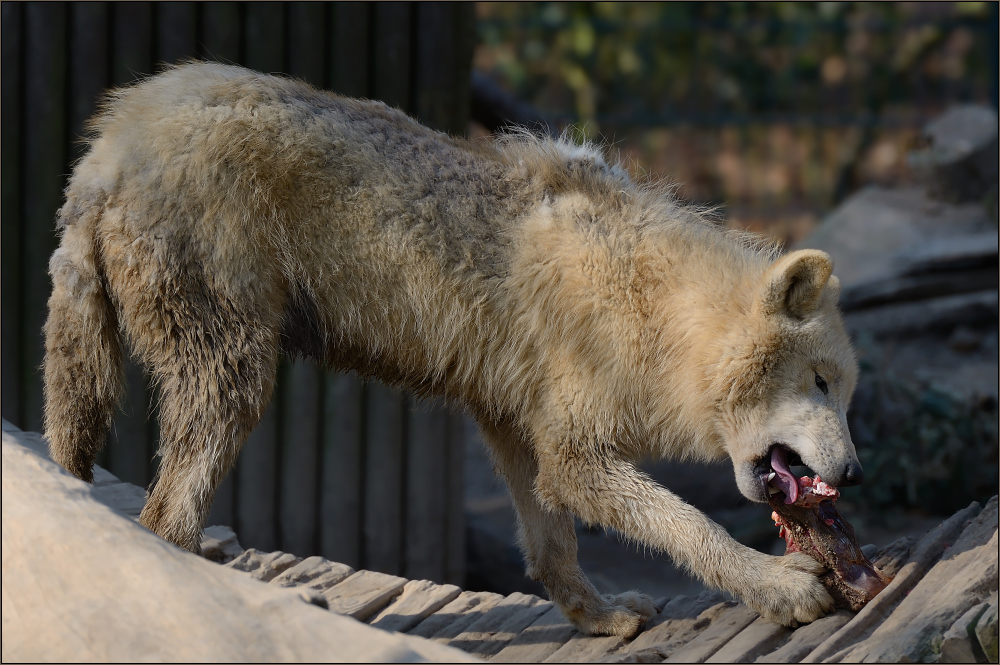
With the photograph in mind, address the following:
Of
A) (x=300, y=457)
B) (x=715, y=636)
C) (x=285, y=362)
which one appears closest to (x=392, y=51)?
(x=285, y=362)

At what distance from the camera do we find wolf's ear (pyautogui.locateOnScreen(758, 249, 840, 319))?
3.93 metres

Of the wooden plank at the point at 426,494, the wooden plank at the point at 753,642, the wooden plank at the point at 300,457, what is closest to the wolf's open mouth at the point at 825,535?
the wooden plank at the point at 753,642

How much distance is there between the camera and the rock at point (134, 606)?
286 centimetres

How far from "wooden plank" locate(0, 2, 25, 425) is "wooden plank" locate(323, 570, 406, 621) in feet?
9.83

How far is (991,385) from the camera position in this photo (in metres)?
8.87

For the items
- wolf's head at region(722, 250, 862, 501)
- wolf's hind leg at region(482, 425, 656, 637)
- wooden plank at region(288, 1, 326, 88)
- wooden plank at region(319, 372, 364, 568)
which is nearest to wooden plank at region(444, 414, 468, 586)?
wooden plank at region(319, 372, 364, 568)

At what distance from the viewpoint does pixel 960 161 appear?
991cm

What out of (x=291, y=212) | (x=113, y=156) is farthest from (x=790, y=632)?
(x=113, y=156)

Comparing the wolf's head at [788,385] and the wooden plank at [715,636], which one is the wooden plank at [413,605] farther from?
the wolf's head at [788,385]

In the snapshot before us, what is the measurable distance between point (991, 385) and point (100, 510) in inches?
314

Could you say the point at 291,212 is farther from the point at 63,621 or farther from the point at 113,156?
the point at 63,621

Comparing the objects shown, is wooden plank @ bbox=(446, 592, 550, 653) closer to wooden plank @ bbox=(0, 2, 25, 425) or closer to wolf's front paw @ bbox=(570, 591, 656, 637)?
wolf's front paw @ bbox=(570, 591, 656, 637)

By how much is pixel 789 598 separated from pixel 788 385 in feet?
2.81

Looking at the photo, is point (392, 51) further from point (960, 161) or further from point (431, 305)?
point (960, 161)
